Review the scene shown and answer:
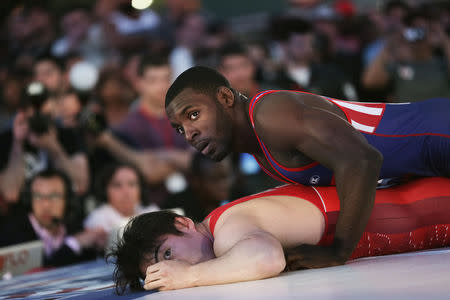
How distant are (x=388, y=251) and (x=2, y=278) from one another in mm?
2440

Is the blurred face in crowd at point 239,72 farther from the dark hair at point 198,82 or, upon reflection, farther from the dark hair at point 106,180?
the dark hair at point 198,82

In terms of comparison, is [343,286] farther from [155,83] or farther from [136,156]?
[155,83]

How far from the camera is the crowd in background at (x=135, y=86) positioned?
4500 millimetres

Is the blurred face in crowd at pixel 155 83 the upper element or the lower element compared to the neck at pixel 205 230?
lower

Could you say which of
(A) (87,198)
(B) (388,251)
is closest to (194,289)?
(B) (388,251)

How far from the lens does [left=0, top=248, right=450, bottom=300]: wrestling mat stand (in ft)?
4.98

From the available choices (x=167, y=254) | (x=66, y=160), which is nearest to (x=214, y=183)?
(x=66, y=160)

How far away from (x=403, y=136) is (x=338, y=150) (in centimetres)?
61

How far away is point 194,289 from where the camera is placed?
6.51 ft

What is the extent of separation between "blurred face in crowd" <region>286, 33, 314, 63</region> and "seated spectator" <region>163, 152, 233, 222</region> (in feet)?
4.69

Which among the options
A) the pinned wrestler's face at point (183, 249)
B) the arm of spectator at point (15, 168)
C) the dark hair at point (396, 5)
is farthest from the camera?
the dark hair at point (396, 5)

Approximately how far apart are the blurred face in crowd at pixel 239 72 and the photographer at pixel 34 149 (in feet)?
5.06

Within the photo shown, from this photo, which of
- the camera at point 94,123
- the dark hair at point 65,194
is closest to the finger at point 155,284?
the dark hair at point 65,194

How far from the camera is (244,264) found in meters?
1.97
